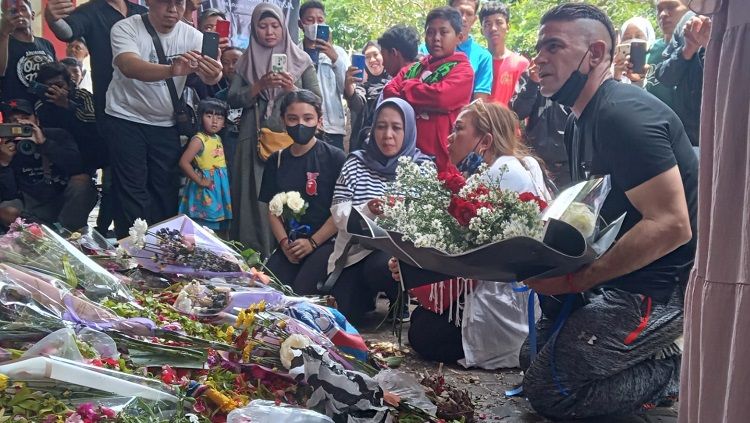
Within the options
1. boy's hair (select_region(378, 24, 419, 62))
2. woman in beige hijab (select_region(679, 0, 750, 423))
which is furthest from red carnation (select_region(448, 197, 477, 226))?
boy's hair (select_region(378, 24, 419, 62))

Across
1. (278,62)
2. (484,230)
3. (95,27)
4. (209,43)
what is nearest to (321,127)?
(278,62)

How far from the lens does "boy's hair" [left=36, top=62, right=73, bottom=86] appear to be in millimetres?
7254

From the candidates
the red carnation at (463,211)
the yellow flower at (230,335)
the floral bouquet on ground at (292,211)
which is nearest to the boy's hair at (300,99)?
the floral bouquet on ground at (292,211)

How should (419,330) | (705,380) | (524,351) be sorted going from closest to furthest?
(705,380), (524,351), (419,330)

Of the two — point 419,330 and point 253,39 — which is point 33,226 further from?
point 253,39

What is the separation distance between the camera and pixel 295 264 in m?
6.58

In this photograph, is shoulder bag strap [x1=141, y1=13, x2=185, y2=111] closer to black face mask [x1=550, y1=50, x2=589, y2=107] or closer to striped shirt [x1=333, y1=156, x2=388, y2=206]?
Result: striped shirt [x1=333, y1=156, x2=388, y2=206]

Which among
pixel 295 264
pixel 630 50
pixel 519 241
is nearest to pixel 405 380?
pixel 519 241

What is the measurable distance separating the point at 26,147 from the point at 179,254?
10.6ft

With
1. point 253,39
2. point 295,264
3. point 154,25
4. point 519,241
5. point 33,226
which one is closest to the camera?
point 519,241

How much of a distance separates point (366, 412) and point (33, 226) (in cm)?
199

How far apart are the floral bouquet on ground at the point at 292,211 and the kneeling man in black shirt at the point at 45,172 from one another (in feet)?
6.24

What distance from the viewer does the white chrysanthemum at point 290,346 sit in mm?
3250

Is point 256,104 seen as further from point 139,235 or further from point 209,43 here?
point 139,235
